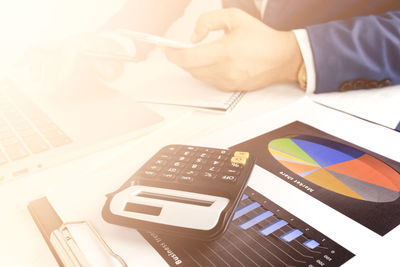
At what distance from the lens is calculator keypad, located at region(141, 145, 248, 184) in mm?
322

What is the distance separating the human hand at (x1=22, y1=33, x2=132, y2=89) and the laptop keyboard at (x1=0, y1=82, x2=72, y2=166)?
79 millimetres

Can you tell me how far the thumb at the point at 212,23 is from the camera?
2.09 feet

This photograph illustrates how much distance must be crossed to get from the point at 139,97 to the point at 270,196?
0.35 m

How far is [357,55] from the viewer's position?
0.56 m

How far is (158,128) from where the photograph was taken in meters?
0.49

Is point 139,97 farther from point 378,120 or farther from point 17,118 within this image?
point 378,120

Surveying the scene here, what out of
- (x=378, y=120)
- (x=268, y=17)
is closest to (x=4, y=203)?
(x=378, y=120)

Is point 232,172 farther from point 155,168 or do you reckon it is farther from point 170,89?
point 170,89

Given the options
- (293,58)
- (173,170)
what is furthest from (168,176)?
(293,58)

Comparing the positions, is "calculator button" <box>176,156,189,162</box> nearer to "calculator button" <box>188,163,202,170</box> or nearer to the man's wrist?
"calculator button" <box>188,163,202,170</box>

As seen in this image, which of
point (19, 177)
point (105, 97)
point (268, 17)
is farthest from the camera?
point (268, 17)

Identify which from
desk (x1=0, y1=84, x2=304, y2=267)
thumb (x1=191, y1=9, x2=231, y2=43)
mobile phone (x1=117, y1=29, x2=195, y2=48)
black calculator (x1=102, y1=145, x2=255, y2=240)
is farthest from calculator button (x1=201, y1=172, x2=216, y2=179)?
thumb (x1=191, y1=9, x2=231, y2=43)

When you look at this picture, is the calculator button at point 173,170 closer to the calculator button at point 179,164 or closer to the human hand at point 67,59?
the calculator button at point 179,164

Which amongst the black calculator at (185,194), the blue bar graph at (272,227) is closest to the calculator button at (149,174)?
the black calculator at (185,194)
